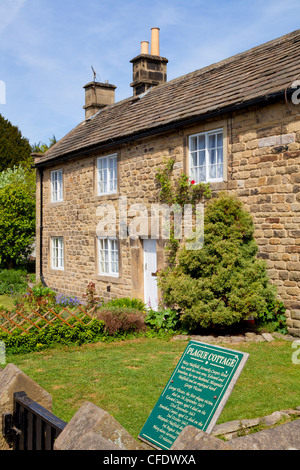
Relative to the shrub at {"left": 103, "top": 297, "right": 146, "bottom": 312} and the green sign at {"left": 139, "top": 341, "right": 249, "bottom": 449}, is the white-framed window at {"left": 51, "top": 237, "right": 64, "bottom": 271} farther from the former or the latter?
the green sign at {"left": 139, "top": 341, "right": 249, "bottom": 449}

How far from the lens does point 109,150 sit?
1572cm

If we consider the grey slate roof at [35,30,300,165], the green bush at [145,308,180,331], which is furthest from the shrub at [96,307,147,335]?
the grey slate roof at [35,30,300,165]

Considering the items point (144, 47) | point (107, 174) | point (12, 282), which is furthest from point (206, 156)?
point (12, 282)

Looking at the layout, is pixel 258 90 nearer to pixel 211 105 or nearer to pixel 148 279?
pixel 211 105

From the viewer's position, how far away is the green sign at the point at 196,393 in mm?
3908

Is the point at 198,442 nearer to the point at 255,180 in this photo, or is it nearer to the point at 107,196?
the point at 255,180

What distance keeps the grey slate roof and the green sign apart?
24.0ft

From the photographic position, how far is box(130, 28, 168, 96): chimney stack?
17875mm

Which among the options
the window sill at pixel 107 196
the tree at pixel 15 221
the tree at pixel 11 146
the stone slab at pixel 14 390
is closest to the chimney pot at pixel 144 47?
the window sill at pixel 107 196

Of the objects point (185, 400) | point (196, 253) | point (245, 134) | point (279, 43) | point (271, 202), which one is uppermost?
point (279, 43)

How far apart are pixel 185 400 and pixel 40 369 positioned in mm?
4824

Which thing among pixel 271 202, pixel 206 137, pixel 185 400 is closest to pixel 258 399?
pixel 185 400

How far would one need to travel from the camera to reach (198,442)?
303 centimetres

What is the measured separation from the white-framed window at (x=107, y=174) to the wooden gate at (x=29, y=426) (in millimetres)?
11416
